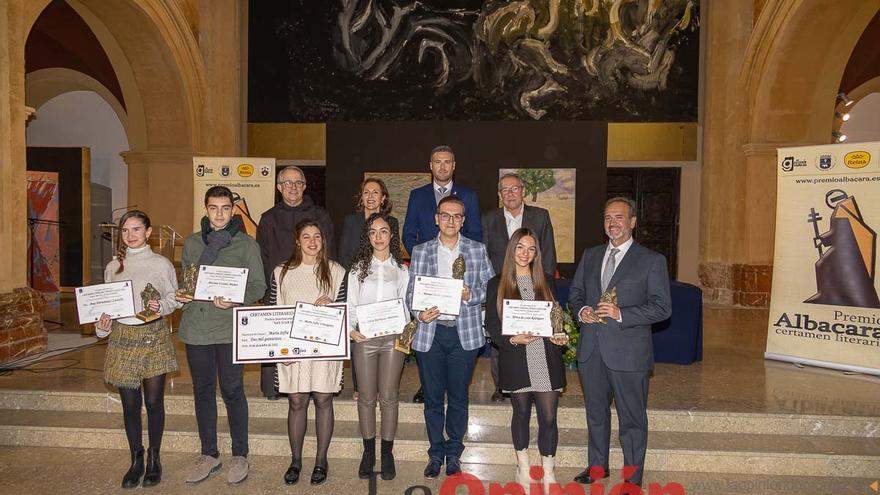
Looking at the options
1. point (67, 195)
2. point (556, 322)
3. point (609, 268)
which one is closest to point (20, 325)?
point (556, 322)

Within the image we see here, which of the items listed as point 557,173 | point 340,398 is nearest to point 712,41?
point 557,173

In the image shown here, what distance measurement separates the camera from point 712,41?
11.1 metres

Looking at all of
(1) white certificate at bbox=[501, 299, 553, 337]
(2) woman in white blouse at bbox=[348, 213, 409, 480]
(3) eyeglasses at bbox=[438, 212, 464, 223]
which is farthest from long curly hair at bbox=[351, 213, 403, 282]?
(1) white certificate at bbox=[501, 299, 553, 337]

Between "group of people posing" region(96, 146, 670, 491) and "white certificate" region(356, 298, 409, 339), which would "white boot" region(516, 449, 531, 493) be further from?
"white certificate" region(356, 298, 409, 339)

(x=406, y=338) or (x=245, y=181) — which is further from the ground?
(x=245, y=181)

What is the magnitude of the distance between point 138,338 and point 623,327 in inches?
116

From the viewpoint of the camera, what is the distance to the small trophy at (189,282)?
3.76 metres

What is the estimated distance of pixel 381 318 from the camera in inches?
148

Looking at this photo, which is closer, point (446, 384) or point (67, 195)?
point (446, 384)

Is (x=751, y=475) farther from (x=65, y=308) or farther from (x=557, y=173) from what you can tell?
(x=65, y=308)

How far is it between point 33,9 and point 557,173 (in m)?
7.51

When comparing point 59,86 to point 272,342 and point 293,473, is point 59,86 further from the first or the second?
point 293,473

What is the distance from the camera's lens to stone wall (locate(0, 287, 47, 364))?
6.05 m

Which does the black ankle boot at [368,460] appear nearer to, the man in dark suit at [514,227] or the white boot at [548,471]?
the white boot at [548,471]
